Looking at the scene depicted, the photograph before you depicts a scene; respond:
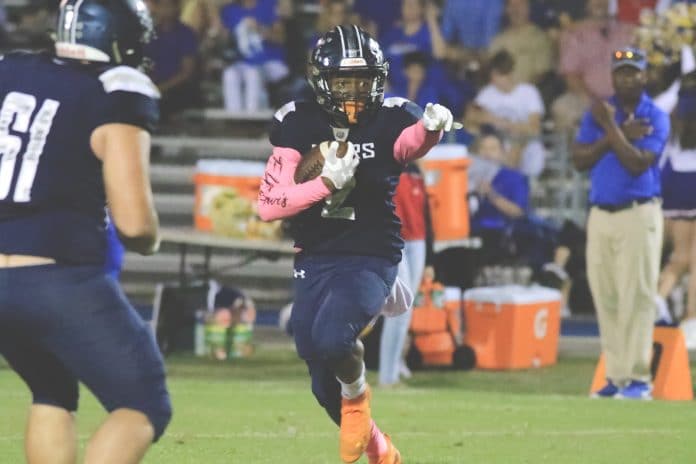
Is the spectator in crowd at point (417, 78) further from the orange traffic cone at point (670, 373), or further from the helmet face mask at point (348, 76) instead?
the helmet face mask at point (348, 76)

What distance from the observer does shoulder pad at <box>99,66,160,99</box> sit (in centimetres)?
531

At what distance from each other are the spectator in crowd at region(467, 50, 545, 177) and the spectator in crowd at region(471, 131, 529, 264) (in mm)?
869

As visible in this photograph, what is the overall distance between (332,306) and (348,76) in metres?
1.04

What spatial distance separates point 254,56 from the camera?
18.9m

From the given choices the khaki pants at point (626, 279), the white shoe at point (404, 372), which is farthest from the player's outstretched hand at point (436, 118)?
the white shoe at point (404, 372)

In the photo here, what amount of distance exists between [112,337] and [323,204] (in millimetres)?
2372

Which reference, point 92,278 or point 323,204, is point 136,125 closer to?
point 92,278

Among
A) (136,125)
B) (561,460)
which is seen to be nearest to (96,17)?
(136,125)

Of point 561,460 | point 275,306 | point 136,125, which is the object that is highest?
point 136,125

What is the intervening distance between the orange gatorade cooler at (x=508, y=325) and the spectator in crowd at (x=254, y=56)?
5411 mm

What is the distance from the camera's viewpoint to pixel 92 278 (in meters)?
5.35

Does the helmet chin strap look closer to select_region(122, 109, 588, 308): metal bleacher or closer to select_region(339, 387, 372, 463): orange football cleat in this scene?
select_region(339, 387, 372, 463): orange football cleat

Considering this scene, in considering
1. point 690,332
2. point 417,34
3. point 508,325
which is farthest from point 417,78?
point 690,332

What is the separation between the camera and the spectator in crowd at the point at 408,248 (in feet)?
40.0
